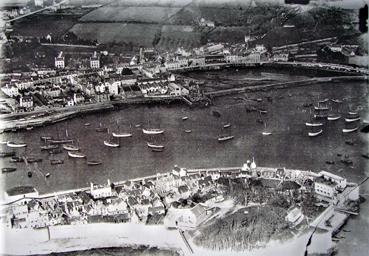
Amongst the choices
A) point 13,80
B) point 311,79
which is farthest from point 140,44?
point 311,79

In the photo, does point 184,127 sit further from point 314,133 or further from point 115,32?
point 314,133

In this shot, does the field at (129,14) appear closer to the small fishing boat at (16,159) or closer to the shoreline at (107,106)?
the shoreline at (107,106)

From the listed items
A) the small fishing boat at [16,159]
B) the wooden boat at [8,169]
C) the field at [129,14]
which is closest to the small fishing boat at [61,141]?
the small fishing boat at [16,159]

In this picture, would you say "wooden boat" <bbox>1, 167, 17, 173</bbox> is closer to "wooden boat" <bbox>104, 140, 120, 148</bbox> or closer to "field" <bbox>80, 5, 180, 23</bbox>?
"wooden boat" <bbox>104, 140, 120, 148</bbox>

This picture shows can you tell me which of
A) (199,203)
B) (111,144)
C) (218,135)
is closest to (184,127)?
(218,135)

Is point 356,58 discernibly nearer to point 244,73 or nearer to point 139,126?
point 244,73

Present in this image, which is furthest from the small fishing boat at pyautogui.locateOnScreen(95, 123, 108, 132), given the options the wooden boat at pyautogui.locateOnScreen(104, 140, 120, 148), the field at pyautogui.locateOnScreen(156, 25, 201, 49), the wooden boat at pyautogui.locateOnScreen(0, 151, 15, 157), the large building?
the field at pyautogui.locateOnScreen(156, 25, 201, 49)
